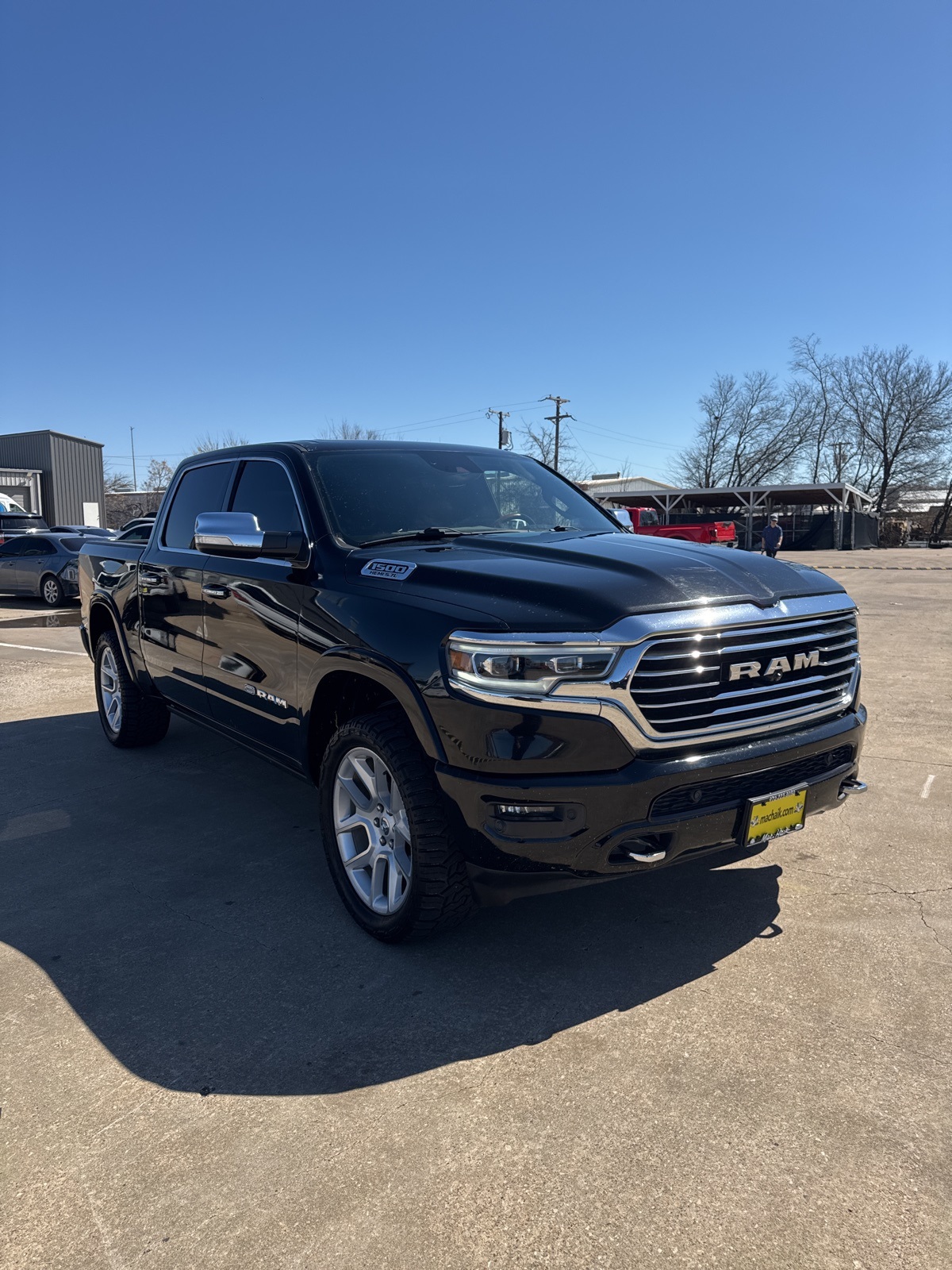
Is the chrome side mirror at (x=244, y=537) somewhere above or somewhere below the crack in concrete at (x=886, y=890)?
above

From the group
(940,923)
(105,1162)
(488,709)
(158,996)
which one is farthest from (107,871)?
(940,923)

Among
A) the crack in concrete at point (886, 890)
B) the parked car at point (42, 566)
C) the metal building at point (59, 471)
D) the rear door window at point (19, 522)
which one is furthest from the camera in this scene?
the metal building at point (59, 471)

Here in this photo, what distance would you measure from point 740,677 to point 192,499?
3.46 metres

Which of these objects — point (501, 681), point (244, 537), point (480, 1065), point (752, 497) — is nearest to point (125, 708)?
point (244, 537)

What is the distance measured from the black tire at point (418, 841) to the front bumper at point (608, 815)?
0.12 metres

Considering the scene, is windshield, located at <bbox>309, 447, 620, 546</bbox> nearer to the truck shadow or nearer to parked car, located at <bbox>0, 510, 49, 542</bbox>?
the truck shadow

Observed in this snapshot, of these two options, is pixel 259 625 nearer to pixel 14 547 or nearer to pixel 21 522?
pixel 14 547

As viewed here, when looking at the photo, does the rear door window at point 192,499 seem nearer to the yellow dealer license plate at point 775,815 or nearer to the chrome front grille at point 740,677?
the chrome front grille at point 740,677

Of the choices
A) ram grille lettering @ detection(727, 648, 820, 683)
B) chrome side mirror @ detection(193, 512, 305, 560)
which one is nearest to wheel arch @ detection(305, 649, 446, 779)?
chrome side mirror @ detection(193, 512, 305, 560)

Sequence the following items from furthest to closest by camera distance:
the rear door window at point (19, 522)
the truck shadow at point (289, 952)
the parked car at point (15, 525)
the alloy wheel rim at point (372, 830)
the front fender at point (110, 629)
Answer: the rear door window at point (19, 522) → the parked car at point (15, 525) → the front fender at point (110, 629) → the alloy wheel rim at point (372, 830) → the truck shadow at point (289, 952)

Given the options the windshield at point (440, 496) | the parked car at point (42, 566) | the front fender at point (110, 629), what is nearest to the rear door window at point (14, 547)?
the parked car at point (42, 566)

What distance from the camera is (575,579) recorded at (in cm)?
300

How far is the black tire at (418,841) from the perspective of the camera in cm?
290

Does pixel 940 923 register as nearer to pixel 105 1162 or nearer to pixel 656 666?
pixel 656 666
